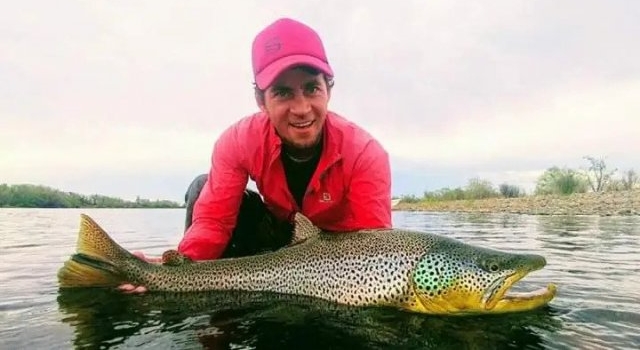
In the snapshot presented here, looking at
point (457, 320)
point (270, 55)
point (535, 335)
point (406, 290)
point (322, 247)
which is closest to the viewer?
point (535, 335)

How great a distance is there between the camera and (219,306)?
333 cm

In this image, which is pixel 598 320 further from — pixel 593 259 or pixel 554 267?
pixel 593 259

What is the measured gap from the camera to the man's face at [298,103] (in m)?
3.78

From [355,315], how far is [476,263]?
79 centimetres

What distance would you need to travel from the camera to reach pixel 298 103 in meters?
3.78

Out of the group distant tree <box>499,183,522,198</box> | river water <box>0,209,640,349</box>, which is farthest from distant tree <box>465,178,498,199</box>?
river water <box>0,209,640,349</box>

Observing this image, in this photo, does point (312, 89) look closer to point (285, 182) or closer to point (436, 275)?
point (285, 182)

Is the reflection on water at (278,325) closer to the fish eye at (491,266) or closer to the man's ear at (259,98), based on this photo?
the fish eye at (491,266)

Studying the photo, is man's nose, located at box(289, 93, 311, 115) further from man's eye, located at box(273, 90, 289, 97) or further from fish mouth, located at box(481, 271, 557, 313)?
fish mouth, located at box(481, 271, 557, 313)

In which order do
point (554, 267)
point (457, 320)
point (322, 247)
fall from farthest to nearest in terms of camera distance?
1. point (554, 267)
2. point (322, 247)
3. point (457, 320)

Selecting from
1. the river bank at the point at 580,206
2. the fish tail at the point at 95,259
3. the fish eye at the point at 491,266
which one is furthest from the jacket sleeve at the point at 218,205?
the river bank at the point at 580,206

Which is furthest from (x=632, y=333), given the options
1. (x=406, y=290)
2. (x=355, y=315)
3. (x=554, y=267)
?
(x=554, y=267)

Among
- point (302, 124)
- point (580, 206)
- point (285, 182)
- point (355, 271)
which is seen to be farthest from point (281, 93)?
point (580, 206)

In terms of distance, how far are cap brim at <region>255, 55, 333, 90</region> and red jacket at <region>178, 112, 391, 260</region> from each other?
0.62 metres
